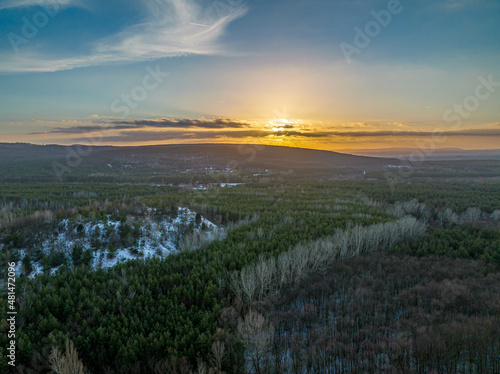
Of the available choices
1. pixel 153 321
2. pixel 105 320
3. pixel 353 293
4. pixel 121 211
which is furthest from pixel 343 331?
pixel 121 211

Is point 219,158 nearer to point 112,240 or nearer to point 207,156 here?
point 207,156

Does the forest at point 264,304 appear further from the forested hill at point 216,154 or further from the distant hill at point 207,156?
the forested hill at point 216,154

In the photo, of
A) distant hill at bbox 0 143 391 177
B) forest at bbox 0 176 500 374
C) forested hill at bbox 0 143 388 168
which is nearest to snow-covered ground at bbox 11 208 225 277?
forest at bbox 0 176 500 374

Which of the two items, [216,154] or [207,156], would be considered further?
[216,154]

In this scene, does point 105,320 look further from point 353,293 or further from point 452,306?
point 452,306

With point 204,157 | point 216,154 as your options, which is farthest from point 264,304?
point 216,154

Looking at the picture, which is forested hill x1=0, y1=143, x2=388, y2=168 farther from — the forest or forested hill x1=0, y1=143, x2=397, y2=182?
the forest
